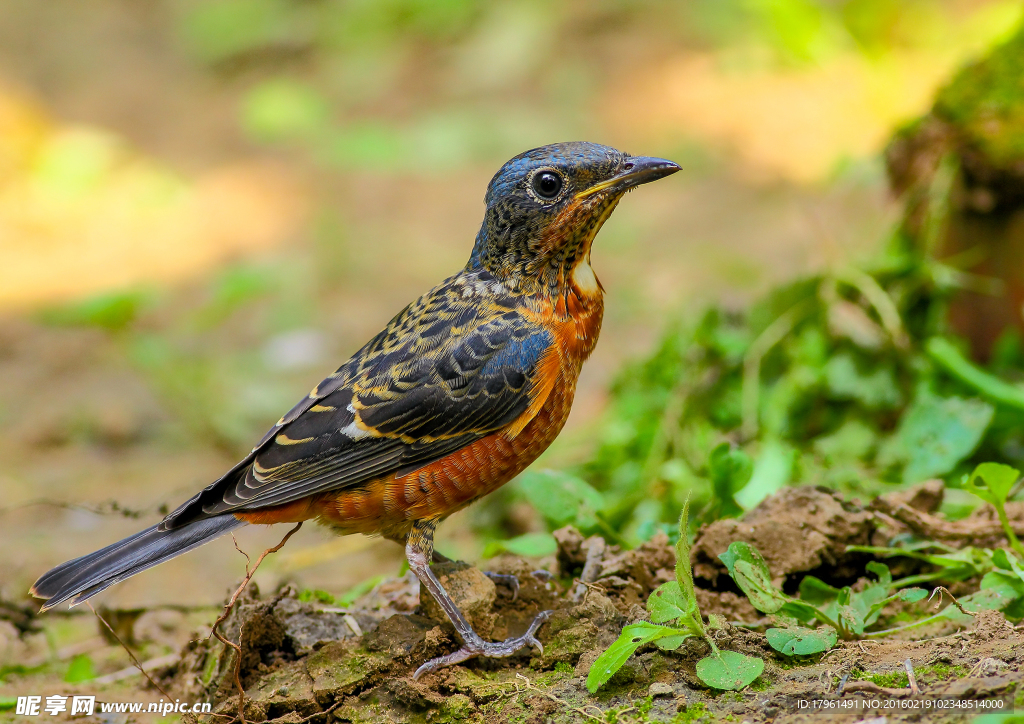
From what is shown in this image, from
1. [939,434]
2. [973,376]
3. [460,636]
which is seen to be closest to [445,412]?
[460,636]

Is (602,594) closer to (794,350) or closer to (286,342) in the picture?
Result: (794,350)

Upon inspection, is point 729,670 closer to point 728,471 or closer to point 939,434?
point 728,471

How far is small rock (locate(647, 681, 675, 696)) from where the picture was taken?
280 cm

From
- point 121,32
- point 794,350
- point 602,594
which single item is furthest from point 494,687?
point 121,32

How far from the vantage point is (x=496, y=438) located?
11.2ft

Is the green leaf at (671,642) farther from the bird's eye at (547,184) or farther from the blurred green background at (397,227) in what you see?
the bird's eye at (547,184)

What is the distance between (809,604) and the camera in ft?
10.0

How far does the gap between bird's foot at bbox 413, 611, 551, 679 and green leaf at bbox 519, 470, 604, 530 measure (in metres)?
0.73

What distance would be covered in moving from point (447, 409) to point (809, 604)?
55.8 inches

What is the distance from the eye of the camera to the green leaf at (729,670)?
273cm

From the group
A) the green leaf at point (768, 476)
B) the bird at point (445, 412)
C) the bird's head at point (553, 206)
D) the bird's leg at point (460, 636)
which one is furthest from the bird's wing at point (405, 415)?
the green leaf at point (768, 476)

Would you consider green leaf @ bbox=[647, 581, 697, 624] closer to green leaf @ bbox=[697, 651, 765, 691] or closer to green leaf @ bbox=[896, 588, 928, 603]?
green leaf @ bbox=[697, 651, 765, 691]

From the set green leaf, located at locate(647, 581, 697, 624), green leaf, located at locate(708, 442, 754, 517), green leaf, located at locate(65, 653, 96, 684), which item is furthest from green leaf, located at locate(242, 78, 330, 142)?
green leaf, located at locate(647, 581, 697, 624)

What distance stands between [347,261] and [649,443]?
4228mm
